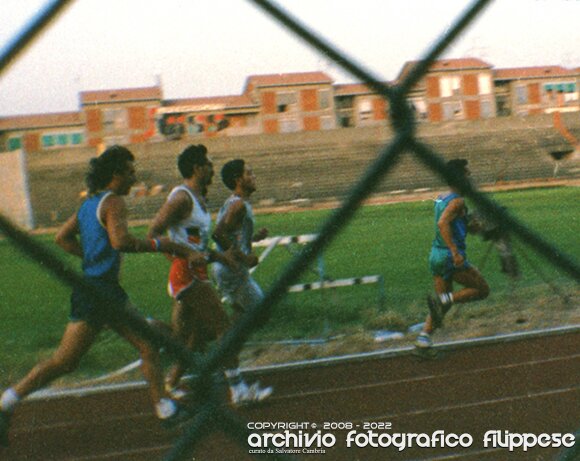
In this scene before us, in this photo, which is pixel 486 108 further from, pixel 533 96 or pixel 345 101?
pixel 345 101

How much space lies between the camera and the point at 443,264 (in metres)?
4.54

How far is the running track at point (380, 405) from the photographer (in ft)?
9.61

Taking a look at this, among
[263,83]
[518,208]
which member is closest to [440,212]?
[518,208]

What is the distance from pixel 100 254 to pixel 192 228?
0.64 metres

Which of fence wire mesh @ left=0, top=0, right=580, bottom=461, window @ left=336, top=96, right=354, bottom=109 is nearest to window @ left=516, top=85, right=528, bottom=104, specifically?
window @ left=336, top=96, right=354, bottom=109

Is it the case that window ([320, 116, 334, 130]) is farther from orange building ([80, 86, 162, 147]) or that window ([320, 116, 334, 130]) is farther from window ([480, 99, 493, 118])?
orange building ([80, 86, 162, 147])

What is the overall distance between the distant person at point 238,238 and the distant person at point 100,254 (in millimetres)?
652

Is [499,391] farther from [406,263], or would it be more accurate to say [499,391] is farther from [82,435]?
[406,263]

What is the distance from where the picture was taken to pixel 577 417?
2.99m

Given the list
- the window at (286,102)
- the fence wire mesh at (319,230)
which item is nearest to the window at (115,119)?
the window at (286,102)

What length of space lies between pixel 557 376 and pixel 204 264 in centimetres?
173

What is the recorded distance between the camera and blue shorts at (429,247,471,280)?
14.8 feet

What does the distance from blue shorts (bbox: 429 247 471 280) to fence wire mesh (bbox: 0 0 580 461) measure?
3.96 meters

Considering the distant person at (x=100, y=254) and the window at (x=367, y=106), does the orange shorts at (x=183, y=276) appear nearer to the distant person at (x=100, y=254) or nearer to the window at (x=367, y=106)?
the distant person at (x=100, y=254)
